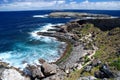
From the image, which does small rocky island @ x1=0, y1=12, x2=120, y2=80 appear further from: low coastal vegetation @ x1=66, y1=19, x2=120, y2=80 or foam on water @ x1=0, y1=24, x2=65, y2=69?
foam on water @ x1=0, y1=24, x2=65, y2=69

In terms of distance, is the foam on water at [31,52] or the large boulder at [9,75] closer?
the large boulder at [9,75]

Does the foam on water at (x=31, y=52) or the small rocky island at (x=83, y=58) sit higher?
the small rocky island at (x=83, y=58)

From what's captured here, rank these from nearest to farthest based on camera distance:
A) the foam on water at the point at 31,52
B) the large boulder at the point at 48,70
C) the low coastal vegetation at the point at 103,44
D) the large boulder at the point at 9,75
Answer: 1. the large boulder at the point at 9,75
2. the low coastal vegetation at the point at 103,44
3. the large boulder at the point at 48,70
4. the foam on water at the point at 31,52

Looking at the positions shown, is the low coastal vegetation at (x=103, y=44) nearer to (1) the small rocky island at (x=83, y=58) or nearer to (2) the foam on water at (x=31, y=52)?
(1) the small rocky island at (x=83, y=58)

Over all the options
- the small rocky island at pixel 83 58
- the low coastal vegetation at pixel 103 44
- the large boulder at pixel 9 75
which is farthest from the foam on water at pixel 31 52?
the large boulder at pixel 9 75

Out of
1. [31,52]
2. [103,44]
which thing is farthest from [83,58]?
[31,52]

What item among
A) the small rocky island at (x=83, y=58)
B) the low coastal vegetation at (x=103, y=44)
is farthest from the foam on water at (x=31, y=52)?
the low coastal vegetation at (x=103, y=44)

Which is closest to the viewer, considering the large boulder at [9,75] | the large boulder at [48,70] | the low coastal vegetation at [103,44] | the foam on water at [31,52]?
the large boulder at [9,75]

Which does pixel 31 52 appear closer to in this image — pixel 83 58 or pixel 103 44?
pixel 83 58
